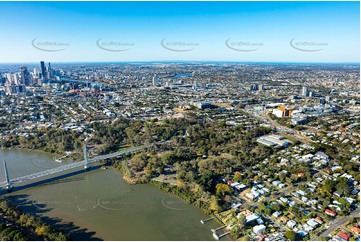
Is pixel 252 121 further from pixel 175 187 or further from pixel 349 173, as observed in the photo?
pixel 175 187

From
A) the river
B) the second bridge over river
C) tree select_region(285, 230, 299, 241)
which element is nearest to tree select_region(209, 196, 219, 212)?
the river

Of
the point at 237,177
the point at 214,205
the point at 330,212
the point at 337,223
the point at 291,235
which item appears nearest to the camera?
the point at 291,235

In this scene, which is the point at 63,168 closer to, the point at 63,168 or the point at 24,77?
the point at 63,168

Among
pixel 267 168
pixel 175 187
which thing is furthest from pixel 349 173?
pixel 175 187

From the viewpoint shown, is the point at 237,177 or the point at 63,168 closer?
the point at 237,177

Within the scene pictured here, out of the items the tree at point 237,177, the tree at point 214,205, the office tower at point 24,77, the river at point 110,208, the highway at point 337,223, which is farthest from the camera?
the office tower at point 24,77

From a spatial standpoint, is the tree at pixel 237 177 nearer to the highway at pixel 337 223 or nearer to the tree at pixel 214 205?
the tree at pixel 214 205

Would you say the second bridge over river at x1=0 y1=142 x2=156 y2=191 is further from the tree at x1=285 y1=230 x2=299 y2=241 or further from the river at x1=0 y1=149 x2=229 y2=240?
the tree at x1=285 y1=230 x2=299 y2=241

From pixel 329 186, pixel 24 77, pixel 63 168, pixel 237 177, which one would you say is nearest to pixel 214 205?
pixel 237 177

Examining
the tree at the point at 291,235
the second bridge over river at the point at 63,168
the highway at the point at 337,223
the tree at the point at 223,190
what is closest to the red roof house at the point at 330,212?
the highway at the point at 337,223

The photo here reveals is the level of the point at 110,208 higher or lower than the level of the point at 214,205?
lower
